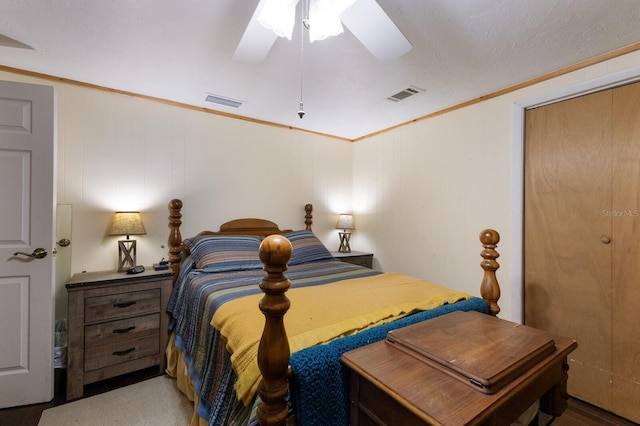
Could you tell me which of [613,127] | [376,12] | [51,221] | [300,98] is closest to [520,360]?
[376,12]

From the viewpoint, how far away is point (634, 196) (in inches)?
70.9

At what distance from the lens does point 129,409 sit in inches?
71.3

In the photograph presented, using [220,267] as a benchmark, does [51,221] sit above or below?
above

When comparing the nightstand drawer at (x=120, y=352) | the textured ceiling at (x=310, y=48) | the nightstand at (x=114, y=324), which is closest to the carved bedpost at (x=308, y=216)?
the textured ceiling at (x=310, y=48)

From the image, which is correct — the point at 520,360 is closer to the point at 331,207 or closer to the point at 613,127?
the point at 613,127

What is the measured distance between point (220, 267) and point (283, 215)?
1.23 m

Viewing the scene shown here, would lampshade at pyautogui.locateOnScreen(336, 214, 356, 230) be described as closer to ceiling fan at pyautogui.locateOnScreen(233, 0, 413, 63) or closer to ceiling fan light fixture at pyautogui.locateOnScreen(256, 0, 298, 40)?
ceiling fan at pyautogui.locateOnScreen(233, 0, 413, 63)

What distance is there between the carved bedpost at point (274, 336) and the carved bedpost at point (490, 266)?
1218 millimetres

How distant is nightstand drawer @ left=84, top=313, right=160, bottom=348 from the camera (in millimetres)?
1971

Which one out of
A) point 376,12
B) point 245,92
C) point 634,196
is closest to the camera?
point 376,12

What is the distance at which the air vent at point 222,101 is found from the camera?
2588mm

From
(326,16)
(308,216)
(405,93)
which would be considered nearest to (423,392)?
(326,16)

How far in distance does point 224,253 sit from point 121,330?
0.87 meters

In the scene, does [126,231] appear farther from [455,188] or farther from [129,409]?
[455,188]
